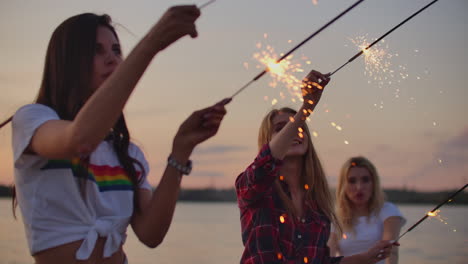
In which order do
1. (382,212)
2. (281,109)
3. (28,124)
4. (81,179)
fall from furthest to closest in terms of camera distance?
A: (382,212) → (281,109) → (81,179) → (28,124)

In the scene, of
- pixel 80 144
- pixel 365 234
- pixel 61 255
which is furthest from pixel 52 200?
pixel 365 234

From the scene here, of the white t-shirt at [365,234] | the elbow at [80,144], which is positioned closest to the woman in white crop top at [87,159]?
the elbow at [80,144]

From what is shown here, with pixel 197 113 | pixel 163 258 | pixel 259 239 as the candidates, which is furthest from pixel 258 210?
pixel 163 258

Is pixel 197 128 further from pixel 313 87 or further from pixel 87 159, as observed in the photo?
pixel 313 87

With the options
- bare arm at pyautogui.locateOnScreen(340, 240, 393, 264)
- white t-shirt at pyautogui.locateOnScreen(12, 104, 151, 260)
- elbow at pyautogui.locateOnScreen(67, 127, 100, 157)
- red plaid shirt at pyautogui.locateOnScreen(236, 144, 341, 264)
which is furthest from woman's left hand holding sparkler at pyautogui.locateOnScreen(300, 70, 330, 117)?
elbow at pyautogui.locateOnScreen(67, 127, 100, 157)

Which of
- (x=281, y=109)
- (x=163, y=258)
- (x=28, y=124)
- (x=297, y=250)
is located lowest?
(x=163, y=258)

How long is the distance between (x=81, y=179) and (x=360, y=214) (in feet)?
11.6

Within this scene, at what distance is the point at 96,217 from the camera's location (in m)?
1.78

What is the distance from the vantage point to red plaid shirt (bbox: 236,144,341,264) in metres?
3.04

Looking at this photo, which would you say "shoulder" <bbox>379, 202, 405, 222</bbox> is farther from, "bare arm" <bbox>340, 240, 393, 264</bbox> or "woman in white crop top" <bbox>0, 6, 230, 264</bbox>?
"woman in white crop top" <bbox>0, 6, 230, 264</bbox>

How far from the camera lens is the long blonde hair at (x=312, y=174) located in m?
3.43

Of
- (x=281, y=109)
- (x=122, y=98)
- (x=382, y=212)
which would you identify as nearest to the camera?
(x=122, y=98)

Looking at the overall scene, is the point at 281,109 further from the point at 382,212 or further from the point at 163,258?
the point at 163,258

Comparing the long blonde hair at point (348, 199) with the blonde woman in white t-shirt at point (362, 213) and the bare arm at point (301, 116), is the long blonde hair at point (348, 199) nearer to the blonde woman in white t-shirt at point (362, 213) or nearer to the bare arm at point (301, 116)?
the blonde woman in white t-shirt at point (362, 213)
